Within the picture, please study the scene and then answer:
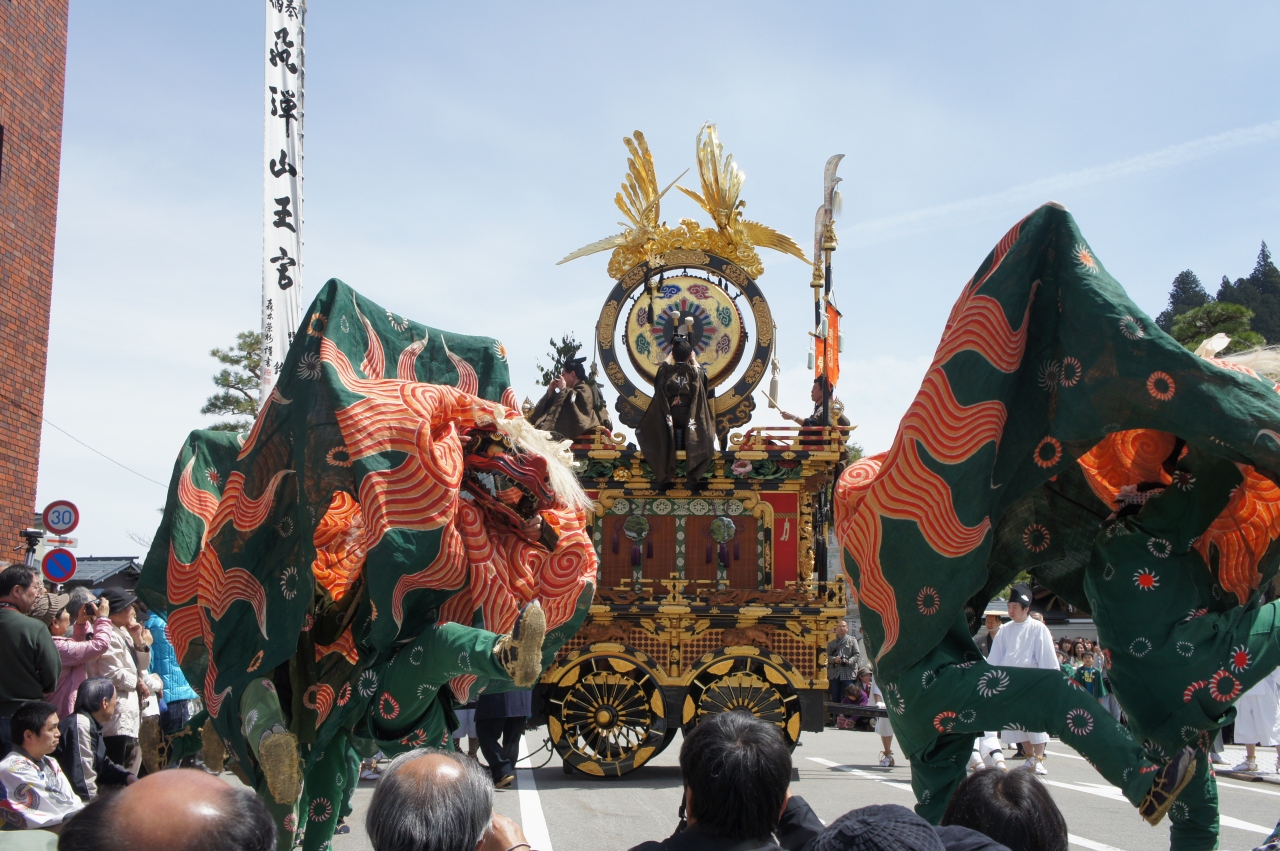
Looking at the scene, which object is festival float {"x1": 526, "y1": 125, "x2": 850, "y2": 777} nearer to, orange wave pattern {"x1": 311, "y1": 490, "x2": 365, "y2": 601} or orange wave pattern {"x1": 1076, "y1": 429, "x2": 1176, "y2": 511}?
orange wave pattern {"x1": 311, "y1": 490, "x2": 365, "y2": 601}

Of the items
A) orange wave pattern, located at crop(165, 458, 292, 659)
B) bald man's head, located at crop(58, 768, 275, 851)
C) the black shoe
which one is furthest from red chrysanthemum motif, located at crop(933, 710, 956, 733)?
orange wave pattern, located at crop(165, 458, 292, 659)

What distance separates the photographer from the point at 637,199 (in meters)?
11.9

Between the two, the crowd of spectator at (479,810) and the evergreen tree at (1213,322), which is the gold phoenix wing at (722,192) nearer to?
the crowd of spectator at (479,810)

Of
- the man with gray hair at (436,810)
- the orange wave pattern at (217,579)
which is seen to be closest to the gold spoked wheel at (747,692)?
the orange wave pattern at (217,579)

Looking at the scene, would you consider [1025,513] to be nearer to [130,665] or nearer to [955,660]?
[955,660]

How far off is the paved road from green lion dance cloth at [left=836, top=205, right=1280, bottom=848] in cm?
252

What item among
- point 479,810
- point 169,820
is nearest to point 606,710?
point 479,810

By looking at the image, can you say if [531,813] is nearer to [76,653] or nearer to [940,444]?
[76,653]

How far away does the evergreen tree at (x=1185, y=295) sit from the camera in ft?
161

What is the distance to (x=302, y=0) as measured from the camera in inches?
368

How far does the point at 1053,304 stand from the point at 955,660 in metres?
1.29

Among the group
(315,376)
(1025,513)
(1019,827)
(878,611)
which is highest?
(315,376)

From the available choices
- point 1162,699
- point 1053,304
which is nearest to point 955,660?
point 1162,699

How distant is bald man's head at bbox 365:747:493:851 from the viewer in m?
2.47
